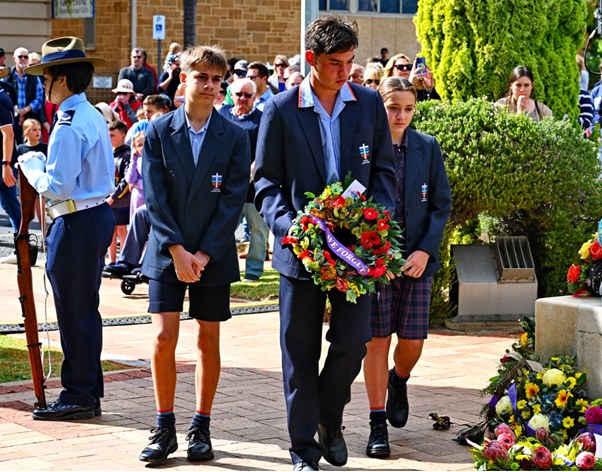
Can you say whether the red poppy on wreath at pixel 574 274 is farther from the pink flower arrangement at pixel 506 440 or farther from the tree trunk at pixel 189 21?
the tree trunk at pixel 189 21

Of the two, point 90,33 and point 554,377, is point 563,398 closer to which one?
point 554,377

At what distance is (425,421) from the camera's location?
5.72 m

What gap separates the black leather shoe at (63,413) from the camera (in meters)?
5.68

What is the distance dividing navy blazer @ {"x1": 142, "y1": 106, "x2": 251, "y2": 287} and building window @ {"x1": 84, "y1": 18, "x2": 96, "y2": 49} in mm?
26055

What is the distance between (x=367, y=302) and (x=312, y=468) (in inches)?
32.1

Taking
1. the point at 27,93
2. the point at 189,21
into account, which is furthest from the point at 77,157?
the point at 189,21

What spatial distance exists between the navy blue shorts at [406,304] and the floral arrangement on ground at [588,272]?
2.70 feet

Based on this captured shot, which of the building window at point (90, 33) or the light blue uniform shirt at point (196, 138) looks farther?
the building window at point (90, 33)

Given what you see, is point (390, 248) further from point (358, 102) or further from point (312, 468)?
point (312, 468)

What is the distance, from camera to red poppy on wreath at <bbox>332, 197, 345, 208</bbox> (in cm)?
431

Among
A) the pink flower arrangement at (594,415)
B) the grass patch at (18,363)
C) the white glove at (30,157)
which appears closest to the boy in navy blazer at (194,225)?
the white glove at (30,157)

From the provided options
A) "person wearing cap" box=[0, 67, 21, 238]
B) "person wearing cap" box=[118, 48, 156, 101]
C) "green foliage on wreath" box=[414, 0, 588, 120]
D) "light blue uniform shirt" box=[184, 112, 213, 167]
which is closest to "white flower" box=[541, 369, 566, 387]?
"light blue uniform shirt" box=[184, 112, 213, 167]

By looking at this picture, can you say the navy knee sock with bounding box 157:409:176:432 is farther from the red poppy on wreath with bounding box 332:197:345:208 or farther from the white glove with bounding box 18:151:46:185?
the white glove with bounding box 18:151:46:185

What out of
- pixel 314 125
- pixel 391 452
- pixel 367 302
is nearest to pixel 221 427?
pixel 391 452
